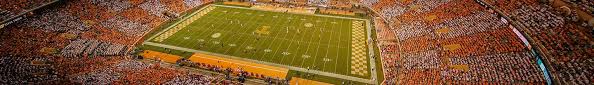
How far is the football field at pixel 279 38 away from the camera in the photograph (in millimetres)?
31656

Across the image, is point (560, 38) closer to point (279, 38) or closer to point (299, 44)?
point (299, 44)

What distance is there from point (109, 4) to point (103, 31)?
7199mm

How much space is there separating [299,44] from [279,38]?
258 centimetres

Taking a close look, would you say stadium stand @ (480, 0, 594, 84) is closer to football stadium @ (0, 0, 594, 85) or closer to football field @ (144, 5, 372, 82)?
football stadium @ (0, 0, 594, 85)

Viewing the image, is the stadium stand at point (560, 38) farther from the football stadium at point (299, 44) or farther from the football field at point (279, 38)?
the football field at point (279, 38)

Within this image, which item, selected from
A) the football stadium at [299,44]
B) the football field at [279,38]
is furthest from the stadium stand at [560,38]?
the football field at [279,38]

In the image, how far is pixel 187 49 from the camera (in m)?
34.1

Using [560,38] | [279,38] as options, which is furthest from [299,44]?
[560,38]

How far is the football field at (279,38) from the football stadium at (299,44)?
96 millimetres

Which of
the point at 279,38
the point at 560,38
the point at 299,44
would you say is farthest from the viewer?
the point at 279,38

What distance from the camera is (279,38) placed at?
3741 centimetres

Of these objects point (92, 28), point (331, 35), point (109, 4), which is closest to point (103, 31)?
point (92, 28)

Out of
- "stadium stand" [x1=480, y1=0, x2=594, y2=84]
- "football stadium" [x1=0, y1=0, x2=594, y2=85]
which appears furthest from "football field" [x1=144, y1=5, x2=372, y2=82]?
"stadium stand" [x1=480, y1=0, x2=594, y2=84]

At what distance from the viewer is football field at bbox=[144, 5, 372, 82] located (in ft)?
104
